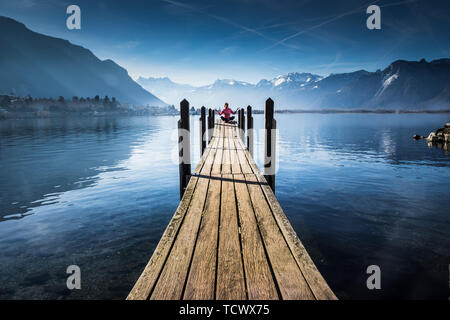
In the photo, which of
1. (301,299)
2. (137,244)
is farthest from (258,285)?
(137,244)

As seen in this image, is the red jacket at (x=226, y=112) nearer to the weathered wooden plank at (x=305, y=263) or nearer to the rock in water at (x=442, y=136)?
the weathered wooden plank at (x=305, y=263)

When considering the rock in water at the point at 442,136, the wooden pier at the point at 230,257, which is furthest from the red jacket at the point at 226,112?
the rock in water at the point at 442,136

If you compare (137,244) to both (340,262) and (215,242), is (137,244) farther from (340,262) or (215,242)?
(340,262)

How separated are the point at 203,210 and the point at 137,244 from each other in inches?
139

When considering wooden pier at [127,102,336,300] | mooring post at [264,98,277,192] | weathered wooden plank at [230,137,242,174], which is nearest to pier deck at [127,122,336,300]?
wooden pier at [127,102,336,300]

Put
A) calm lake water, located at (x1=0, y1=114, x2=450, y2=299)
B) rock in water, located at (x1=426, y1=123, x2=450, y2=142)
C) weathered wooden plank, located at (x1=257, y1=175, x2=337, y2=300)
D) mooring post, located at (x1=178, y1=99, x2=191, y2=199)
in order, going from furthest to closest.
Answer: rock in water, located at (x1=426, y1=123, x2=450, y2=142)
mooring post, located at (x1=178, y1=99, x2=191, y2=199)
calm lake water, located at (x1=0, y1=114, x2=450, y2=299)
weathered wooden plank, located at (x1=257, y1=175, x2=337, y2=300)

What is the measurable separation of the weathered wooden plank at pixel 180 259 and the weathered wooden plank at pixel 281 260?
3.86 ft

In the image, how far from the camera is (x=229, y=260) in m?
3.46

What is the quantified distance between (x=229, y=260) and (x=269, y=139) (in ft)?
19.7

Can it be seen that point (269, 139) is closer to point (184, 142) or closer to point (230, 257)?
point (184, 142)

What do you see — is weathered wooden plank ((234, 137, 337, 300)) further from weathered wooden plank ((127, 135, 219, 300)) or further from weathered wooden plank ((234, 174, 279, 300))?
weathered wooden plank ((127, 135, 219, 300))

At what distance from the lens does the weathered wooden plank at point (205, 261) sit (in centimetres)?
283

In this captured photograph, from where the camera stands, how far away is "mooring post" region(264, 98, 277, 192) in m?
8.57

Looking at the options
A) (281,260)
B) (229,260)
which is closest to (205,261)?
(229,260)
